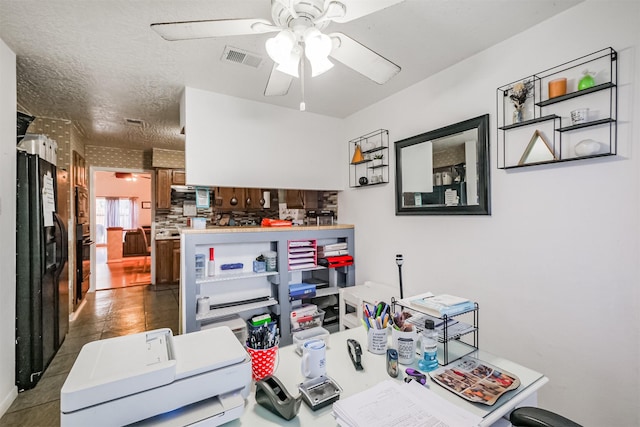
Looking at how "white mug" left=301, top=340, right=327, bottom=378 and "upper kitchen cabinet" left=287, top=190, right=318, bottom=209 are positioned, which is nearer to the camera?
"white mug" left=301, top=340, right=327, bottom=378

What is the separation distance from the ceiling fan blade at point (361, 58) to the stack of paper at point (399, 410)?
146cm

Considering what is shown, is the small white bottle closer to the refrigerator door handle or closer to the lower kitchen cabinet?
the refrigerator door handle

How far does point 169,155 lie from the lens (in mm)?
5328

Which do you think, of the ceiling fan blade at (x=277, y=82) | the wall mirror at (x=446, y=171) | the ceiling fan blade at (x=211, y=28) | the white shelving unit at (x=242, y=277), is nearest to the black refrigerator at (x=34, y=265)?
the white shelving unit at (x=242, y=277)

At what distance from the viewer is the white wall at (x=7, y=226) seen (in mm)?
1959

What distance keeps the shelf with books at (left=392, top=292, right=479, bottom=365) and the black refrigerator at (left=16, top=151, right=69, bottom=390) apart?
271 centimetres

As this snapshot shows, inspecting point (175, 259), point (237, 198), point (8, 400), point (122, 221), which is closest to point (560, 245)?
point (8, 400)

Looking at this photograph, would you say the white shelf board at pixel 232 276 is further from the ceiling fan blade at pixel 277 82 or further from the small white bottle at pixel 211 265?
the ceiling fan blade at pixel 277 82

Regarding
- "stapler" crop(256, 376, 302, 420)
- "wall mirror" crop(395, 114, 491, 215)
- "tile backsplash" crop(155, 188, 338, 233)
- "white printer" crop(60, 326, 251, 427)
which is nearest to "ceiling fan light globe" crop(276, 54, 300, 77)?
"white printer" crop(60, 326, 251, 427)

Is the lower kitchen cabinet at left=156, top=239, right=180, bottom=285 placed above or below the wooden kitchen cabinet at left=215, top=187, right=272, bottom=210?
below

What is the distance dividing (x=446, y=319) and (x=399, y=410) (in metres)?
0.51

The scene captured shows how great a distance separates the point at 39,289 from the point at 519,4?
3.85 meters

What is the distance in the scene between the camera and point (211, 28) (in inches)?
49.1

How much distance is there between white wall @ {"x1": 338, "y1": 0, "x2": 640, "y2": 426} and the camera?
1.46 meters
